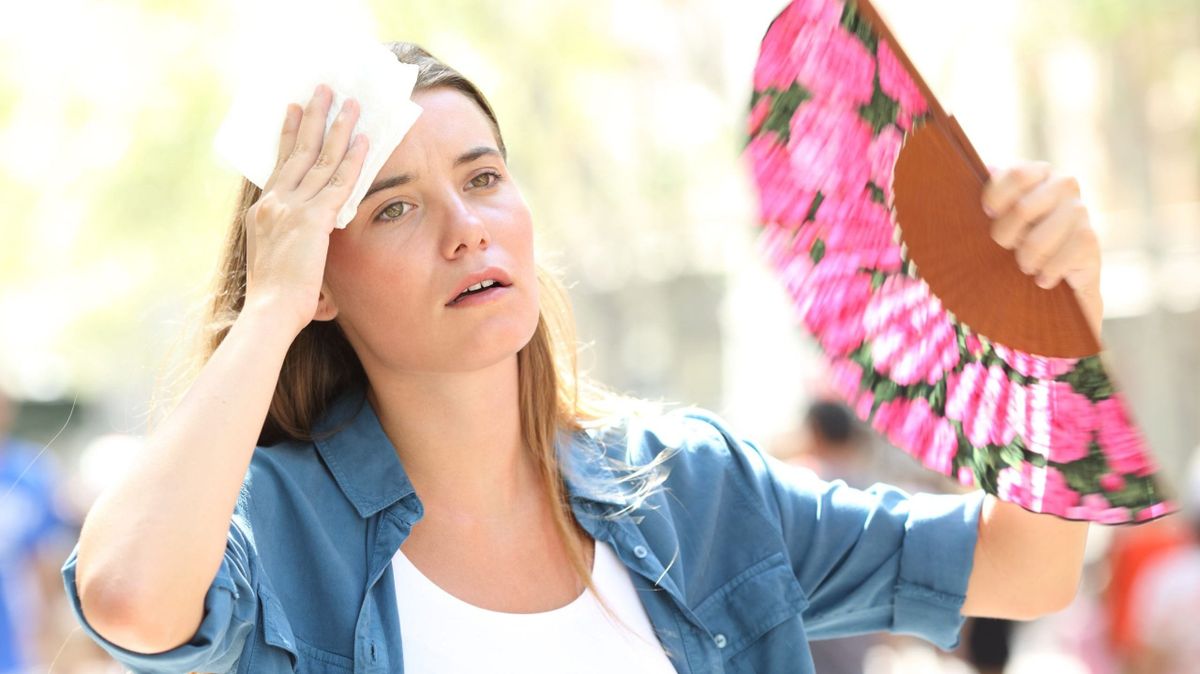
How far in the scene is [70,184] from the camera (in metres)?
12.4

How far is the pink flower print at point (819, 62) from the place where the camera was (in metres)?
2.12

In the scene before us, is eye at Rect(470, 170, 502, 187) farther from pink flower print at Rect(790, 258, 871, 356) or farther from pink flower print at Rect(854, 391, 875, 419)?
pink flower print at Rect(854, 391, 875, 419)

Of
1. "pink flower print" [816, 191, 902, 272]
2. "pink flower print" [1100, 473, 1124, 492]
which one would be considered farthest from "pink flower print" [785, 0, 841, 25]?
"pink flower print" [1100, 473, 1124, 492]

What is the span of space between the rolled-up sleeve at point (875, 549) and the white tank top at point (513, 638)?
0.33 meters

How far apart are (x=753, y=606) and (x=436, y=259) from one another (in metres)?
0.75

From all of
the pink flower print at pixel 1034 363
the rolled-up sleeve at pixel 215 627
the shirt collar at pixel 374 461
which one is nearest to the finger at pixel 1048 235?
the pink flower print at pixel 1034 363

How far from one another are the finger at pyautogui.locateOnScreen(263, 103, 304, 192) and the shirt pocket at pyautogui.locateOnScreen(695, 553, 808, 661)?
0.95m

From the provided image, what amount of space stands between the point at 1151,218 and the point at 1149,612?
34.2 feet

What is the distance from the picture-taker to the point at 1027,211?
2059 millimetres

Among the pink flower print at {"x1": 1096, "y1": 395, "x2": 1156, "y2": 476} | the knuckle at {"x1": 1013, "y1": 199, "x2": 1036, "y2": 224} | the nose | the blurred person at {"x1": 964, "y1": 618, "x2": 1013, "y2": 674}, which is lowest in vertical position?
the blurred person at {"x1": 964, "y1": 618, "x2": 1013, "y2": 674}

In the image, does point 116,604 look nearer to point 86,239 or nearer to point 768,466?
point 768,466

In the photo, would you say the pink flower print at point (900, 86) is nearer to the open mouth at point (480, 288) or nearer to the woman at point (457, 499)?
the woman at point (457, 499)

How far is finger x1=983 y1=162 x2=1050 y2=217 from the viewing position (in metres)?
2.06

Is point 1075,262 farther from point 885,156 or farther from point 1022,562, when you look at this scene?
point 1022,562
